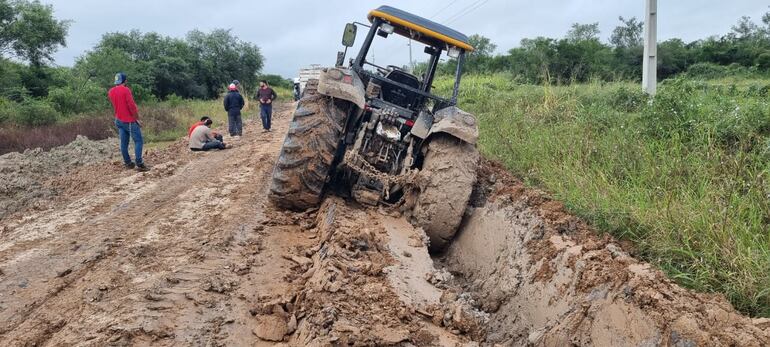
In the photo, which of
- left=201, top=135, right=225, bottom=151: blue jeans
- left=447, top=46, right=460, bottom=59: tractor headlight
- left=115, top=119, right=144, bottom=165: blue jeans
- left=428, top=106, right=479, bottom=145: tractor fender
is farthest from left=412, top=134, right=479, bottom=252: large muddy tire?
left=201, top=135, right=225, bottom=151: blue jeans

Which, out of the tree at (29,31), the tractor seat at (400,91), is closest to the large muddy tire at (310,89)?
the tractor seat at (400,91)

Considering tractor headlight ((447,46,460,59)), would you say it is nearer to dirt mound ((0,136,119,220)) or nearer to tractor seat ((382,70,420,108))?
tractor seat ((382,70,420,108))

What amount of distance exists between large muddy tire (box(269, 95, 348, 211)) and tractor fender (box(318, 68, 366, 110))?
162 millimetres

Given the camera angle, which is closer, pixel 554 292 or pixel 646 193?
pixel 554 292

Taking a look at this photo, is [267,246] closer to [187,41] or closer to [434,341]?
[434,341]

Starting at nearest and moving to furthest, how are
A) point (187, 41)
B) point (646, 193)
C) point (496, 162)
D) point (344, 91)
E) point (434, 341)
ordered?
point (434, 341)
point (646, 193)
point (344, 91)
point (496, 162)
point (187, 41)

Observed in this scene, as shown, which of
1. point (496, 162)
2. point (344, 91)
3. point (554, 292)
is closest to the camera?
point (554, 292)

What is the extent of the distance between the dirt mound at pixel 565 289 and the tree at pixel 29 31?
74.1 feet

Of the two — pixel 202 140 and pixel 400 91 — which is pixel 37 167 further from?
pixel 400 91

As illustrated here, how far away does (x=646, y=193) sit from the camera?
4207 mm

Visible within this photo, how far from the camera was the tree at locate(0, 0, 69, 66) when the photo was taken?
21.2 metres

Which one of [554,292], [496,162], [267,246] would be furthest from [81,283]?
[496,162]

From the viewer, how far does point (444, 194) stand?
15.9 ft

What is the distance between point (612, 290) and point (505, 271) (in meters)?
1.21
